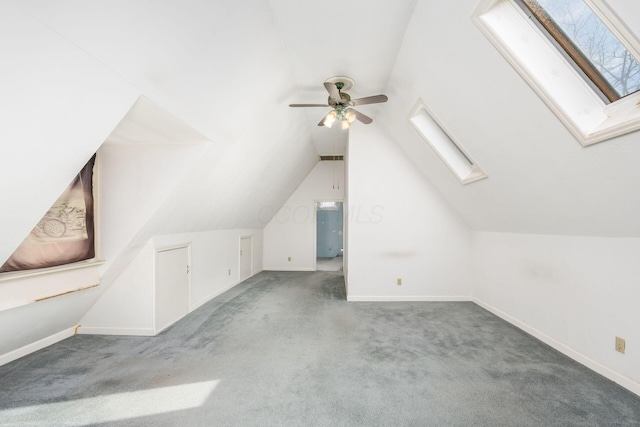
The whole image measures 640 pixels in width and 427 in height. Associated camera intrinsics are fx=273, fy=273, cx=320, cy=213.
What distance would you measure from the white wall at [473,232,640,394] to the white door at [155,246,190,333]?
4.26 meters

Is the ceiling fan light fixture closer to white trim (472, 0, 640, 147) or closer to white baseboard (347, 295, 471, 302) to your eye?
white trim (472, 0, 640, 147)

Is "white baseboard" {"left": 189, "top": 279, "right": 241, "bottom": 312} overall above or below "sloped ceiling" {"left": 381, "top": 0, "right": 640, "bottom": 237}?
below

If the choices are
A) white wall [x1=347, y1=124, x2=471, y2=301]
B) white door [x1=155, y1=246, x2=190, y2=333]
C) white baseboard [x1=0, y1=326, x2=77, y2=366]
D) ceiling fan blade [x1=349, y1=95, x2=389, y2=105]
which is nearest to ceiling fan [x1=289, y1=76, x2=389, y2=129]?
ceiling fan blade [x1=349, y1=95, x2=389, y2=105]

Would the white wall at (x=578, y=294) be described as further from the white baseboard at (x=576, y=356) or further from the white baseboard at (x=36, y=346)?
the white baseboard at (x=36, y=346)

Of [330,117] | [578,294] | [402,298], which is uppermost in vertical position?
[330,117]

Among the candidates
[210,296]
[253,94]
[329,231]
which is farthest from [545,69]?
[329,231]

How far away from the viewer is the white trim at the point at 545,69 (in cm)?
177

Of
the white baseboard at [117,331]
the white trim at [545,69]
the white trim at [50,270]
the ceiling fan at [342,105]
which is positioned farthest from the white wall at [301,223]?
the white trim at [545,69]

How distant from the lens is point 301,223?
737cm

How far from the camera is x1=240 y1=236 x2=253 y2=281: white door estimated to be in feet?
19.1

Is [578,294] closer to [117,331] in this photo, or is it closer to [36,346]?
[117,331]

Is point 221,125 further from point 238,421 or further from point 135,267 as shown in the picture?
point 238,421

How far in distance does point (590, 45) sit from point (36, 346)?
503 centimetres

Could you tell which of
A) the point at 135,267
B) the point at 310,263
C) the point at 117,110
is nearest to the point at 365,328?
the point at 135,267
